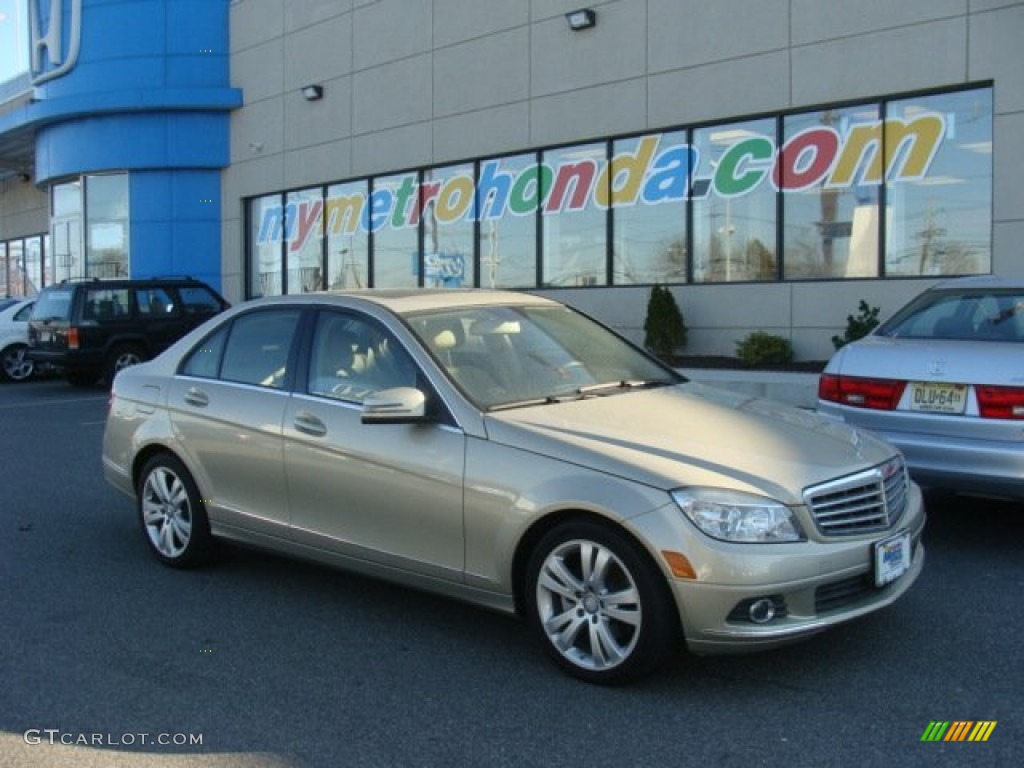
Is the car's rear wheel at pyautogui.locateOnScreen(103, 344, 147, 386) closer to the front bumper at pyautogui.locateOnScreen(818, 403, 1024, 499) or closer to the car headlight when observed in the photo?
the front bumper at pyautogui.locateOnScreen(818, 403, 1024, 499)

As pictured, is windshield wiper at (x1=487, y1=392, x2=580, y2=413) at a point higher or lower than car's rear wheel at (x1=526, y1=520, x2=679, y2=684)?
higher

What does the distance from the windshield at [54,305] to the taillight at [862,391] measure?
1311cm

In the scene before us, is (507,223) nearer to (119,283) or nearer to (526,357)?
(119,283)

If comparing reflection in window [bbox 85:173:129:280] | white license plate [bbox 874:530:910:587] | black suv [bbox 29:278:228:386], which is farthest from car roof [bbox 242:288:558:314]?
reflection in window [bbox 85:173:129:280]

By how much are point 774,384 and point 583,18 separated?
730 cm

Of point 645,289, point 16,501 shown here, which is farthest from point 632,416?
point 645,289

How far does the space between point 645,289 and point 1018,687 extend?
12.5 m

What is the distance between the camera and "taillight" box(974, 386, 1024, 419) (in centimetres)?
575

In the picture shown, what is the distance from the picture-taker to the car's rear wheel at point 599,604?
400 cm

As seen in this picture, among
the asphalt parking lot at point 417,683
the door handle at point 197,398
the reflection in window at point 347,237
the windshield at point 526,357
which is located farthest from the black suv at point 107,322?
the windshield at point 526,357

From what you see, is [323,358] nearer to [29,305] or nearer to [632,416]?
[632,416]

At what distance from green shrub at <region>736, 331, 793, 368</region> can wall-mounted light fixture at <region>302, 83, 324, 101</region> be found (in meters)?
11.3

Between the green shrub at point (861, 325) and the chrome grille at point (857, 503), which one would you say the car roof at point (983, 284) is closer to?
the chrome grille at point (857, 503)

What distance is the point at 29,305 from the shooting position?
63.1ft
